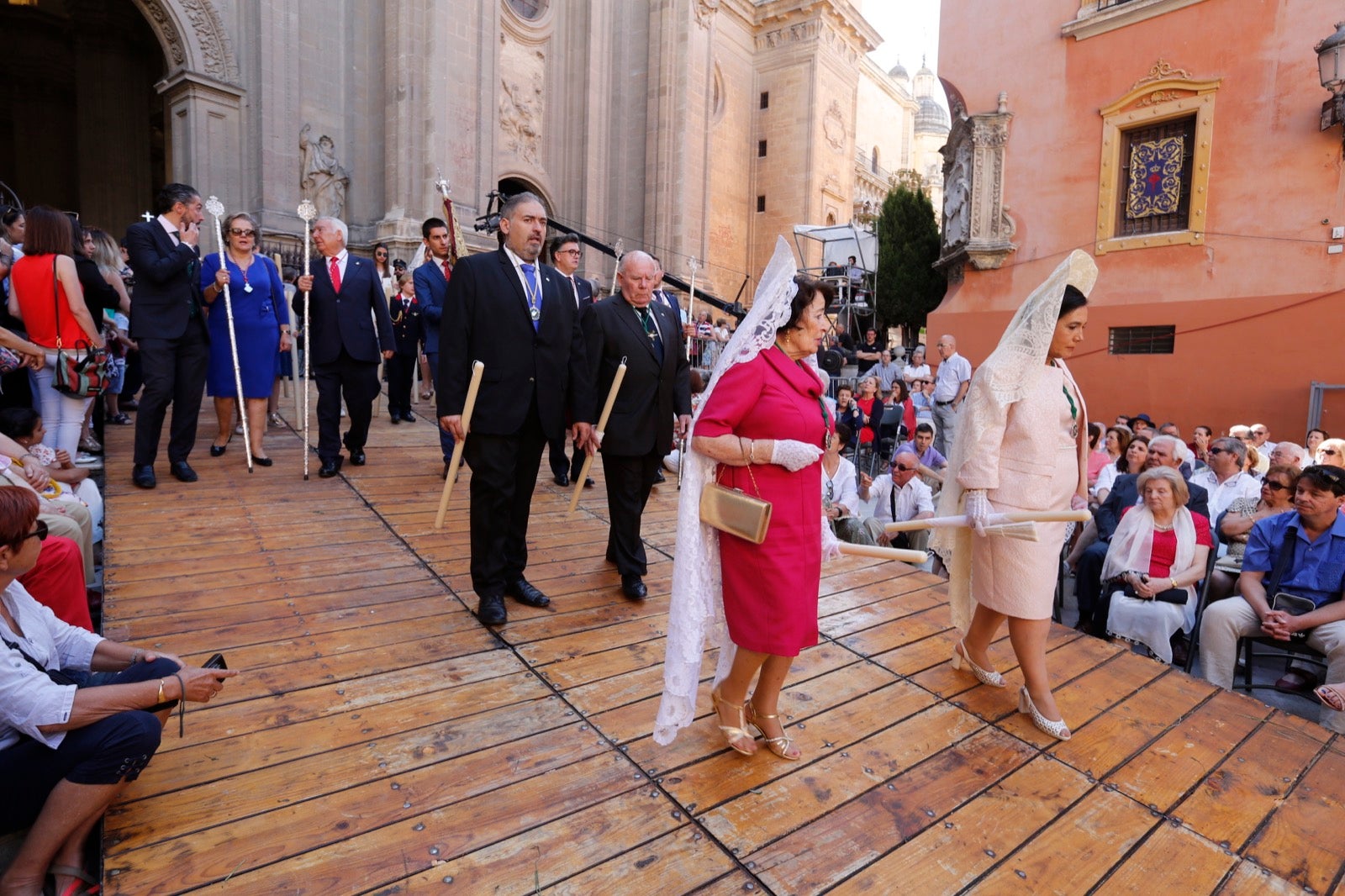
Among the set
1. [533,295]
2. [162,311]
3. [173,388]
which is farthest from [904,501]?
[162,311]

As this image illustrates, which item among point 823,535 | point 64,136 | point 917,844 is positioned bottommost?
point 917,844

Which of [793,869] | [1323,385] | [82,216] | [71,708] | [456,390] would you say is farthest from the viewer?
[82,216]

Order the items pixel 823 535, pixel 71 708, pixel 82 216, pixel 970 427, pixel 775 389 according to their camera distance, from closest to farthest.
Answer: pixel 71 708 → pixel 775 389 → pixel 823 535 → pixel 970 427 → pixel 82 216

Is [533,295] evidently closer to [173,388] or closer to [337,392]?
[337,392]

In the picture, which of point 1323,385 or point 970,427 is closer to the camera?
point 970,427

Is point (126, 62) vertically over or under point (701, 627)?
over

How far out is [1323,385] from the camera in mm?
10172

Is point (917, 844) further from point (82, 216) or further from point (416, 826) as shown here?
point (82, 216)

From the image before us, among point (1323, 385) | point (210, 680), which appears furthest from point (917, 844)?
point (1323, 385)

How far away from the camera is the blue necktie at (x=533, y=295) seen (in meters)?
3.84

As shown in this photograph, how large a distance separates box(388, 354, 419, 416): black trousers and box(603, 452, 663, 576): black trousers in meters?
Answer: 5.09

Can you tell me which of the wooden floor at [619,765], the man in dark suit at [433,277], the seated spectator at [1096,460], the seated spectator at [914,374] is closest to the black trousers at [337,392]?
the man in dark suit at [433,277]

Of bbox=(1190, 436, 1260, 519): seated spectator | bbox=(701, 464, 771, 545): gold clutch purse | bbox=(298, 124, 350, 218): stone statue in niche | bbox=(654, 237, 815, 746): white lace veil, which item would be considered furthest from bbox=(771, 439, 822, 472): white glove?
bbox=(298, 124, 350, 218): stone statue in niche

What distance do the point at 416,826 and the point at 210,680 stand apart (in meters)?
0.77
